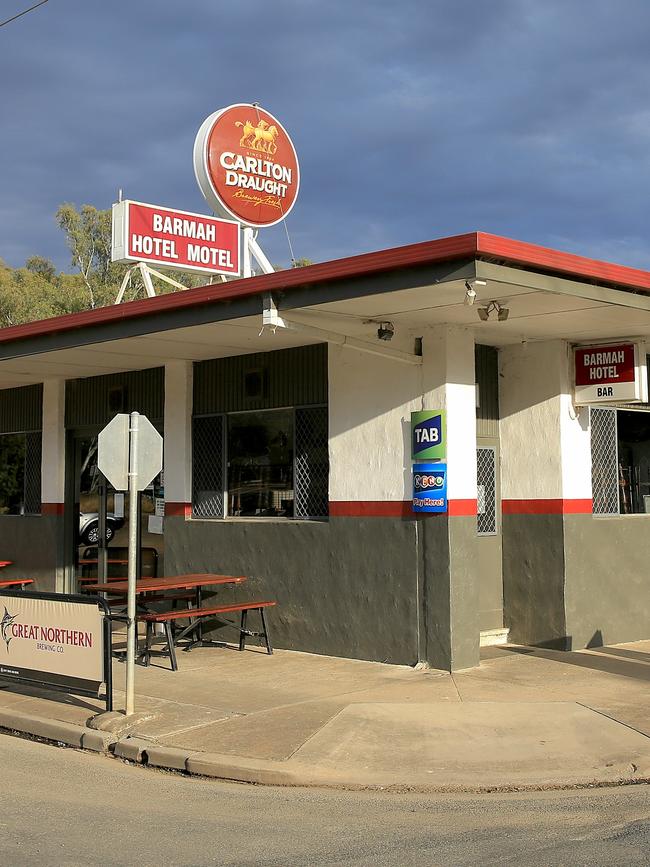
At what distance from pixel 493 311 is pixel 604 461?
3305 mm

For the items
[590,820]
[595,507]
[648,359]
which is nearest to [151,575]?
[595,507]

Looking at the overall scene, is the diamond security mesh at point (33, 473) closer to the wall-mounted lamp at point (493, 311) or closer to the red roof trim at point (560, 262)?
the wall-mounted lamp at point (493, 311)

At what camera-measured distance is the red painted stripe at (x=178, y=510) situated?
14320 mm

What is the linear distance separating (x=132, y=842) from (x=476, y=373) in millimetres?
7922

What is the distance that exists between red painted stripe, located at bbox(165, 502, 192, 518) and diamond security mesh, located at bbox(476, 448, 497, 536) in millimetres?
3931

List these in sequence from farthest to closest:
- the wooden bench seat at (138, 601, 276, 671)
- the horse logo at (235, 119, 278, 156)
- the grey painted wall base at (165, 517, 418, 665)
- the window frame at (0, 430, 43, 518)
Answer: the window frame at (0, 430, 43, 518) → the horse logo at (235, 119, 278, 156) → the grey painted wall base at (165, 517, 418, 665) → the wooden bench seat at (138, 601, 276, 671)

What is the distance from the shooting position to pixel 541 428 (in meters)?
12.7

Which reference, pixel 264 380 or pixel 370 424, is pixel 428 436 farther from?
pixel 264 380

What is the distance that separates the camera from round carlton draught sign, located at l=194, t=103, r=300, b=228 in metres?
15.5

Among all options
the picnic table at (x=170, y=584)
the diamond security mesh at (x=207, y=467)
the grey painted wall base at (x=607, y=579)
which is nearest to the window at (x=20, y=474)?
the diamond security mesh at (x=207, y=467)

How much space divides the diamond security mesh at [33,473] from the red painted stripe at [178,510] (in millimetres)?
3625

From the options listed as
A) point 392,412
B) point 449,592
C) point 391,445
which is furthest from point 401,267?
point 449,592

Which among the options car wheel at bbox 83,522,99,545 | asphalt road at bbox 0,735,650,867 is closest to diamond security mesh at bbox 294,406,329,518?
car wheel at bbox 83,522,99,545

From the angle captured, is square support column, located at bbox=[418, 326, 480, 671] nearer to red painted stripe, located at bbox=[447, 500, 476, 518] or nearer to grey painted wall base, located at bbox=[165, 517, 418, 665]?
red painted stripe, located at bbox=[447, 500, 476, 518]
